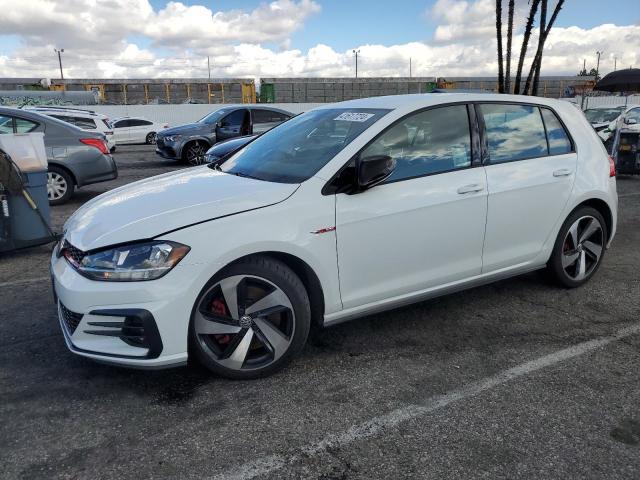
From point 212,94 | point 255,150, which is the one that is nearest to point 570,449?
point 255,150

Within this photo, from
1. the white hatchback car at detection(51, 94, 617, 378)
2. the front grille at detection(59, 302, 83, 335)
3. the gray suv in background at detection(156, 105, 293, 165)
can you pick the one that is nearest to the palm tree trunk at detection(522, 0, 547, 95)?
the gray suv in background at detection(156, 105, 293, 165)

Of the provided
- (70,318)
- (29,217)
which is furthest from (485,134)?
(29,217)

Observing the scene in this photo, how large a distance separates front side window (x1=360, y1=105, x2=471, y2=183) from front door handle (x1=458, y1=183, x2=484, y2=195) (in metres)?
0.15

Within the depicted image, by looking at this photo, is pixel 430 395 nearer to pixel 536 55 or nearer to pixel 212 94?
pixel 536 55

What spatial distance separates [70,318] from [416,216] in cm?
209

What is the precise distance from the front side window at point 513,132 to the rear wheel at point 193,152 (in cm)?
1102

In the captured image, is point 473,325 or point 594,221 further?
point 594,221

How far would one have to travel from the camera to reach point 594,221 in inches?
181

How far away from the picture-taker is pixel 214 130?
14.4 meters

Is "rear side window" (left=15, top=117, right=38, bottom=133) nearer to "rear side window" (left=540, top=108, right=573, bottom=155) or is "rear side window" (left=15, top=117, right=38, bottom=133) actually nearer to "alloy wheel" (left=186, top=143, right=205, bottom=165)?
"alloy wheel" (left=186, top=143, right=205, bottom=165)

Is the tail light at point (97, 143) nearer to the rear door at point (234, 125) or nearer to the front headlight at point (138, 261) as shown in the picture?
the rear door at point (234, 125)

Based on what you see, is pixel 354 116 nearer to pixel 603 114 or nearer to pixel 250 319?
pixel 250 319

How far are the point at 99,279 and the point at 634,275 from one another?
183 inches

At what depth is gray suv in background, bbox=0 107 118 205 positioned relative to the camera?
824cm
